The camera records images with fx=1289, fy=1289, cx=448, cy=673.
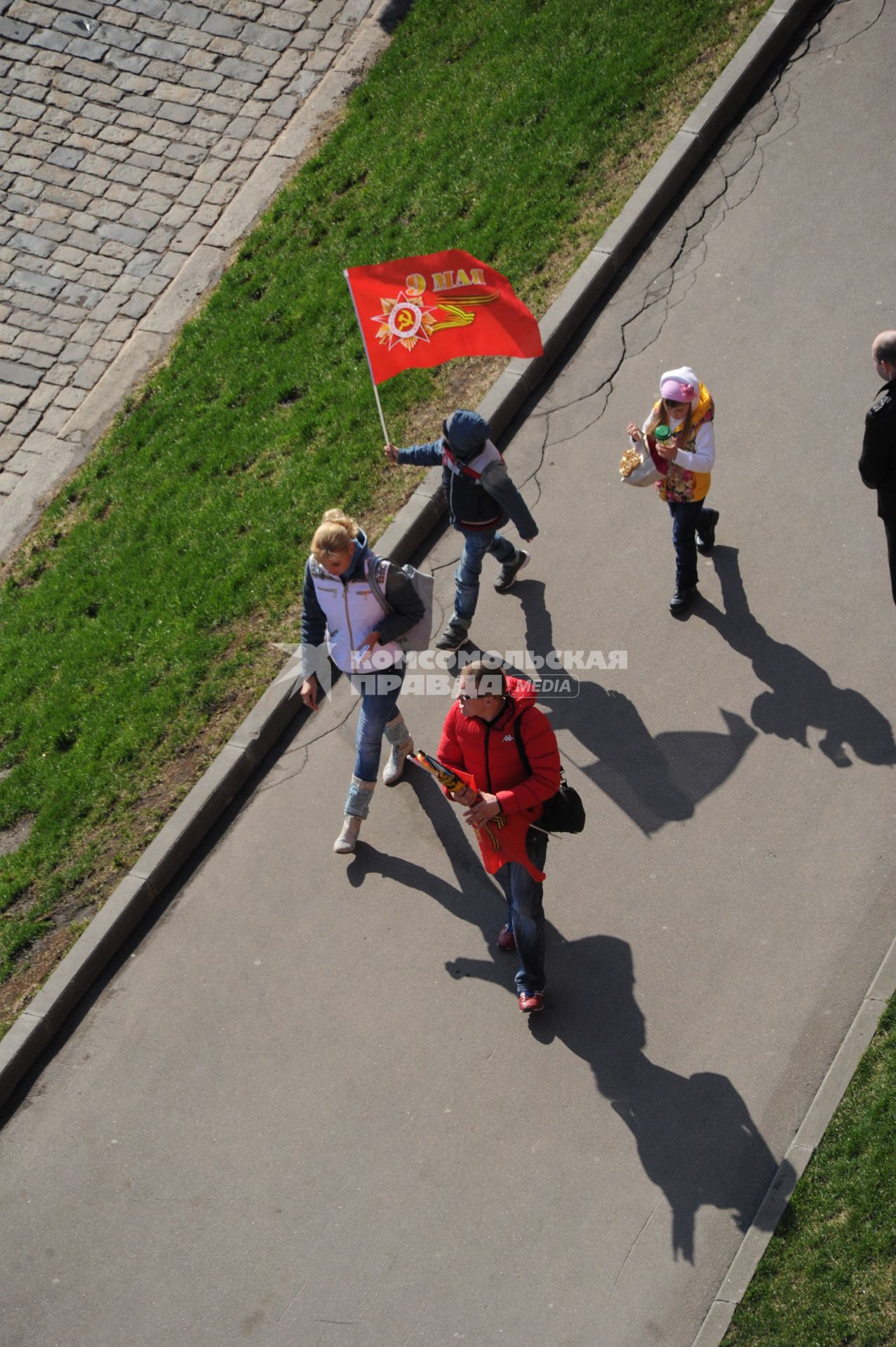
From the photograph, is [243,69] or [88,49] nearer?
[243,69]

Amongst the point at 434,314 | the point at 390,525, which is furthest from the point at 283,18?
the point at 434,314

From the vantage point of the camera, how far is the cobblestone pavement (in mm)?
11430

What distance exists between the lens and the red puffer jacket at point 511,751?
19.5 feet

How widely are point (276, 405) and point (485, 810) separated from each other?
506 centimetres

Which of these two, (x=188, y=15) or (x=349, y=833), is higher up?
(x=188, y=15)

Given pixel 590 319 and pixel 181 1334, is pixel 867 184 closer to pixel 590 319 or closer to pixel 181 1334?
pixel 590 319

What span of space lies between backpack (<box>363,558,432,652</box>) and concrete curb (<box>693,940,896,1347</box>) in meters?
2.87

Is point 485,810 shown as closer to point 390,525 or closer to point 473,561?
point 473,561

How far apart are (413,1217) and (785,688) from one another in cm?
355

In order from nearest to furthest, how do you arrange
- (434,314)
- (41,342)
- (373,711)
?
1. (373,711)
2. (434,314)
3. (41,342)

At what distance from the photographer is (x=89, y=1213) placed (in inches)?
259

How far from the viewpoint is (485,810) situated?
5941 millimetres

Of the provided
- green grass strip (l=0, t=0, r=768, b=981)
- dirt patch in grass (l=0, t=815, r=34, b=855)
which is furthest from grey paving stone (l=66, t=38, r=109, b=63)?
dirt patch in grass (l=0, t=815, r=34, b=855)

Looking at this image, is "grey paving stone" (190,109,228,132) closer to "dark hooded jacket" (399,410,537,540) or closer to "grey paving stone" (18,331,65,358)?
"grey paving stone" (18,331,65,358)
